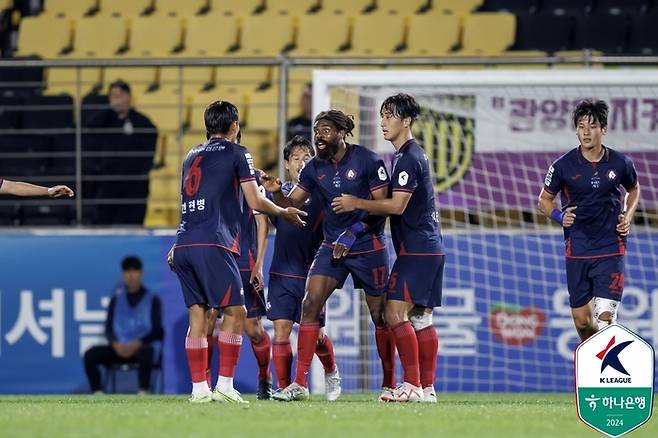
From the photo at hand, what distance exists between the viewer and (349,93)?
14547 millimetres

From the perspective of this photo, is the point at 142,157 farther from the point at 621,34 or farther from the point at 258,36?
the point at 621,34

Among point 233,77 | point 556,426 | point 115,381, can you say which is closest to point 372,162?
point 556,426

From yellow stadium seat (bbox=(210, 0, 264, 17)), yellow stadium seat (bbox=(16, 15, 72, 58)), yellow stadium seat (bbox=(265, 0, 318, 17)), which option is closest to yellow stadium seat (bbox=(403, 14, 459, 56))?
yellow stadium seat (bbox=(265, 0, 318, 17))

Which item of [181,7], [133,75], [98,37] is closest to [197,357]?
[133,75]

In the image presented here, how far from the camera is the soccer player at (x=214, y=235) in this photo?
1020 centimetres

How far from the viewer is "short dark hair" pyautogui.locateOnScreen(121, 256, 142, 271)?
48.3ft

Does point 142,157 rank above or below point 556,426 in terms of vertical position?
above

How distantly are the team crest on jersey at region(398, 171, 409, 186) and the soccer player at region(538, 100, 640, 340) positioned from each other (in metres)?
1.34

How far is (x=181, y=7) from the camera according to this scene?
19281mm

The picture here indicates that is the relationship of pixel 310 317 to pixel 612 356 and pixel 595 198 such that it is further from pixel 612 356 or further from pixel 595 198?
pixel 612 356

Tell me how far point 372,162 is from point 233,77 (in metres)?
7.36

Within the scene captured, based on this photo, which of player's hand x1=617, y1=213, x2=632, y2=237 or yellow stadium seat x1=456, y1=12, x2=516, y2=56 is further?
yellow stadium seat x1=456, y1=12, x2=516, y2=56

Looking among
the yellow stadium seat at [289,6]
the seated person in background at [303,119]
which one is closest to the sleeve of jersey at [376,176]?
the seated person in background at [303,119]

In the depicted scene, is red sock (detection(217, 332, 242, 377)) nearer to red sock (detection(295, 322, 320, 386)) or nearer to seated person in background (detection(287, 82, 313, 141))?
red sock (detection(295, 322, 320, 386))
